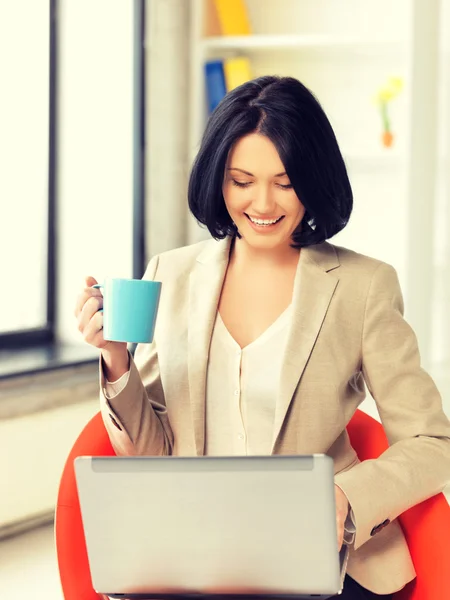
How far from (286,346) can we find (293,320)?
47 millimetres

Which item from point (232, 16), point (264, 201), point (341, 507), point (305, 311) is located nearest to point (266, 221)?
point (264, 201)

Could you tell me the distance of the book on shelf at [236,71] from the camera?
10.5ft

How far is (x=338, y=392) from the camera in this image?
1.38m

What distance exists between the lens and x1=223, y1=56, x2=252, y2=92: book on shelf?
3193mm

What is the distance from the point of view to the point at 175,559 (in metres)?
1.07

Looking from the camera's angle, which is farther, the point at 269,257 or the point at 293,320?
the point at 269,257

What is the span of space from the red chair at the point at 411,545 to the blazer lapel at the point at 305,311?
262 mm

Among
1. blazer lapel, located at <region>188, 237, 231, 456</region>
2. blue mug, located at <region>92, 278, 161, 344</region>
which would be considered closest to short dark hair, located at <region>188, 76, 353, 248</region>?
blazer lapel, located at <region>188, 237, 231, 456</region>

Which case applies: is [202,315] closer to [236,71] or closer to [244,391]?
[244,391]

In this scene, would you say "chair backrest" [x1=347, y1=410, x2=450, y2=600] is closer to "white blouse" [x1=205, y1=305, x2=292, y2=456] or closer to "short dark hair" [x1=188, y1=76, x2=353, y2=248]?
"white blouse" [x1=205, y1=305, x2=292, y2=456]

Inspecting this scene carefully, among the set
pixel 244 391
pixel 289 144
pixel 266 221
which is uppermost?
pixel 289 144

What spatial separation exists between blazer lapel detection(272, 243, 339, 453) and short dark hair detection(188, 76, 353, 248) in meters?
0.05

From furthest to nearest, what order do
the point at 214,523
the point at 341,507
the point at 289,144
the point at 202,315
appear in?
1. the point at 202,315
2. the point at 289,144
3. the point at 341,507
4. the point at 214,523

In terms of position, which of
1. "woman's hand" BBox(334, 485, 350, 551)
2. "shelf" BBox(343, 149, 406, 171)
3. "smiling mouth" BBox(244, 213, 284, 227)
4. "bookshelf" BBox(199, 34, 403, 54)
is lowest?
"woman's hand" BBox(334, 485, 350, 551)
